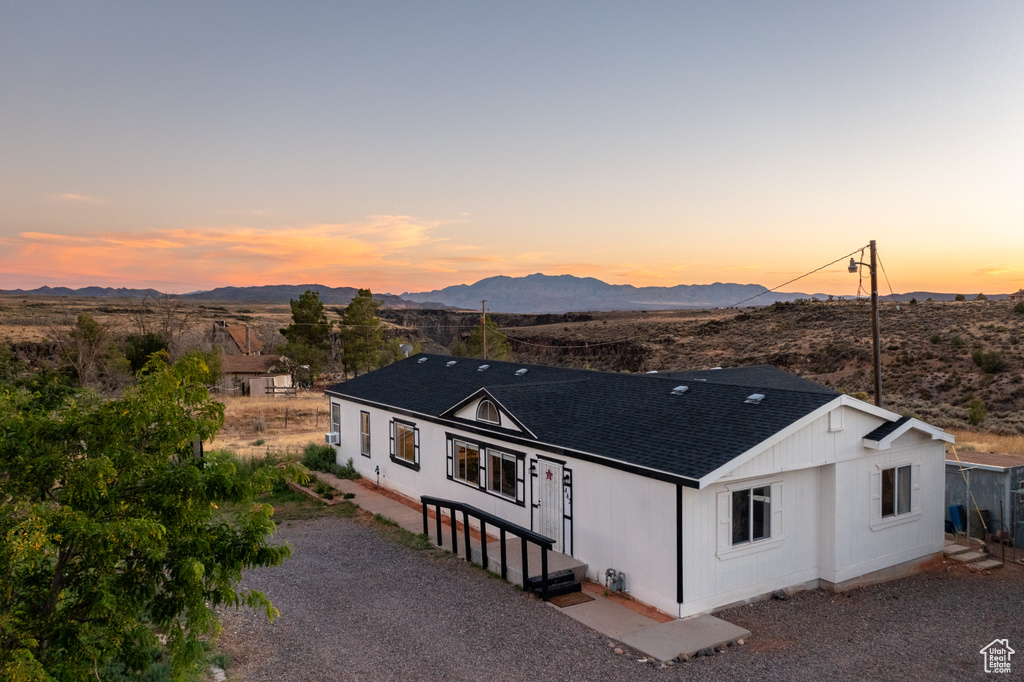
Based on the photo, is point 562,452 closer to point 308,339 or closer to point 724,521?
point 724,521

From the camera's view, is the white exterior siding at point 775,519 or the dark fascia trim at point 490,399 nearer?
the white exterior siding at point 775,519

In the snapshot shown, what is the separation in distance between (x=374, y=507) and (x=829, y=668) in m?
11.9

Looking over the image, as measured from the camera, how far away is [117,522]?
15.4 feet

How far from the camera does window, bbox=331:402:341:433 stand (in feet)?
75.3

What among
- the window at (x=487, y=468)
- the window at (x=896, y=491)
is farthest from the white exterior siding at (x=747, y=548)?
the window at (x=487, y=468)

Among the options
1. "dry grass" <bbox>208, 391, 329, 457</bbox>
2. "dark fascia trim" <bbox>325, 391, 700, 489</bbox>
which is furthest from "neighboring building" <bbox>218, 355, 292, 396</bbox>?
"dark fascia trim" <bbox>325, 391, 700, 489</bbox>

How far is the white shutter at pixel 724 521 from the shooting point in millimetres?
10453

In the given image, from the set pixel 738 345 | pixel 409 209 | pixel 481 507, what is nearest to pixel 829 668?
pixel 481 507

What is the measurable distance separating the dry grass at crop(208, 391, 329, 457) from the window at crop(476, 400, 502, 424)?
11.5m

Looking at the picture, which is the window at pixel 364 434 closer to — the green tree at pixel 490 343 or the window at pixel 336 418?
the window at pixel 336 418

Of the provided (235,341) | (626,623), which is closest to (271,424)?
(626,623)

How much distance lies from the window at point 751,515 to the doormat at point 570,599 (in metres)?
2.68

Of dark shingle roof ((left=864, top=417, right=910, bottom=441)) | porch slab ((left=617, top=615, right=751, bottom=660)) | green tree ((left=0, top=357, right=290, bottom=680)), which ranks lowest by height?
porch slab ((left=617, top=615, right=751, bottom=660))

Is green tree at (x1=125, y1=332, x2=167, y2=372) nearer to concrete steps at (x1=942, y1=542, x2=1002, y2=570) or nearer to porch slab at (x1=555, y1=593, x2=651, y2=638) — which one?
porch slab at (x1=555, y1=593, x2=651, y2=638)
